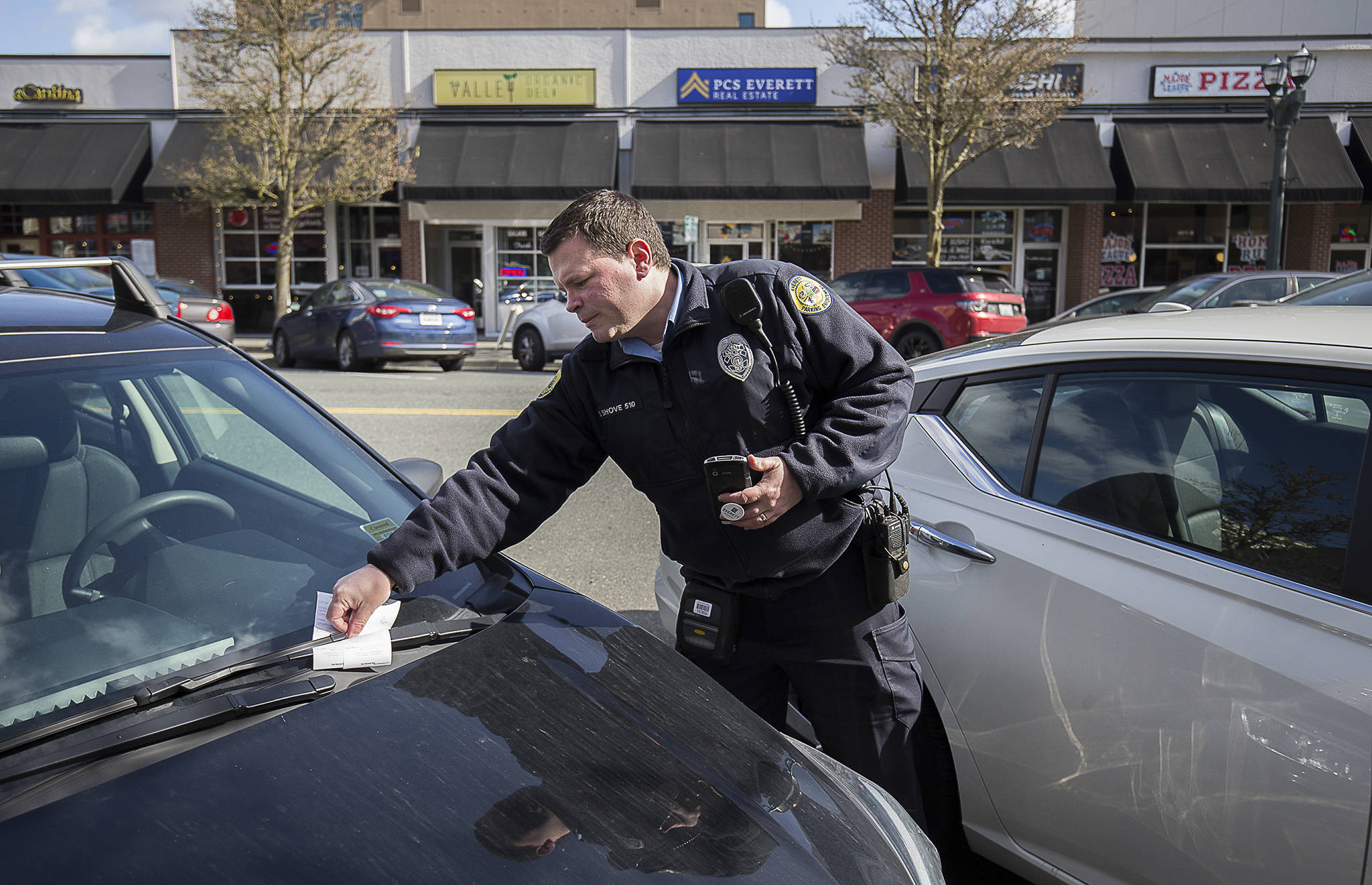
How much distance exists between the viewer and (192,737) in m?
1.58

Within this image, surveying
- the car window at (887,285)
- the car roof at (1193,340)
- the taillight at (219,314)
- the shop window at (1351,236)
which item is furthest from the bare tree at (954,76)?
the car roof at (1193,340)

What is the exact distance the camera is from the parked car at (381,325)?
15.1 m

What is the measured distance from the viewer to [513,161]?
2177 cm

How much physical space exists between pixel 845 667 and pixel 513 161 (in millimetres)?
20857

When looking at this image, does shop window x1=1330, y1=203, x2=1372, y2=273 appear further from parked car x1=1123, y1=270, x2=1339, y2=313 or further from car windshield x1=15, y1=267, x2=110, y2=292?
car windshield x1=15, y1=267, x2=110, y2=292

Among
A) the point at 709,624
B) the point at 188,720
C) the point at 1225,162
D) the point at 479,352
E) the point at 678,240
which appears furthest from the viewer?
the point at 678,240

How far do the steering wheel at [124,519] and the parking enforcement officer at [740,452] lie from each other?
534mm

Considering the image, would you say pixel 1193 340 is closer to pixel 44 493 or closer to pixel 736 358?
pixel 736 358

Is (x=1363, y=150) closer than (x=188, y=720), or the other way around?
(x=188, y=720)

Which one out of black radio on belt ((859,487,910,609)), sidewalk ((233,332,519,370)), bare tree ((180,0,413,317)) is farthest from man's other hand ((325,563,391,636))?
bare tree ((180,0,413,317))

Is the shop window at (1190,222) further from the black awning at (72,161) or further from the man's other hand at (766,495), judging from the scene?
the man's other hand at (766,495)

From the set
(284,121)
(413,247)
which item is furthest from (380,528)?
(413,247)

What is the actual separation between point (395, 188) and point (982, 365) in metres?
21.8

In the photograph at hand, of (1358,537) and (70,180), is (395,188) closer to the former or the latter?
(70,180)
